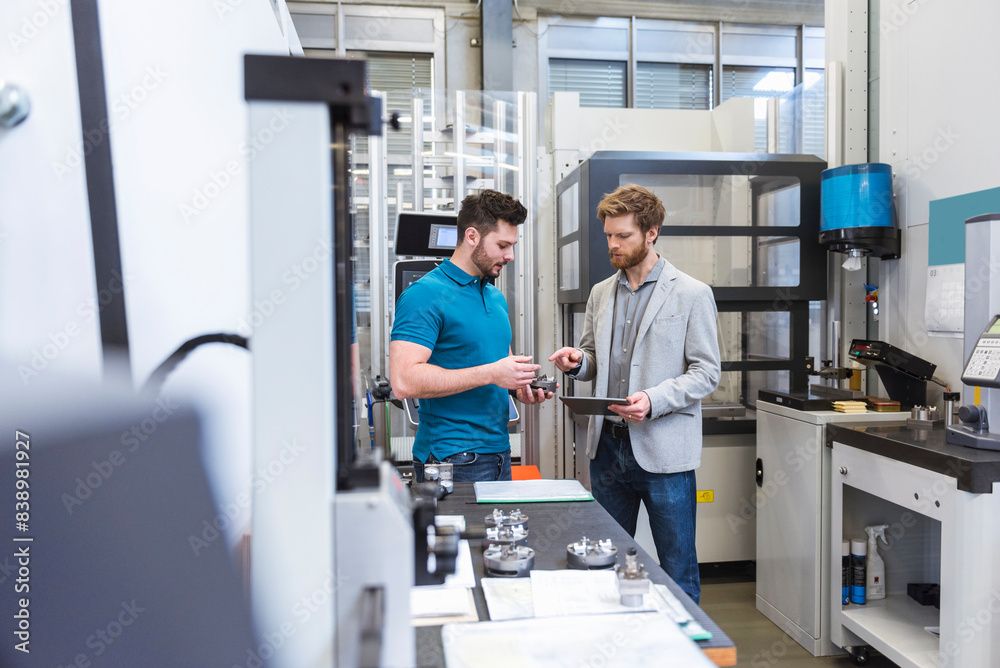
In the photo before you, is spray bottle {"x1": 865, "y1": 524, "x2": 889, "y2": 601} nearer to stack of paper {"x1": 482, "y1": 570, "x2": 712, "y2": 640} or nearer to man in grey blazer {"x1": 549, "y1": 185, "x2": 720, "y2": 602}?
man in grey blazer {"x1": 549, "y1": 185, "x2": 720, "y2": 602}

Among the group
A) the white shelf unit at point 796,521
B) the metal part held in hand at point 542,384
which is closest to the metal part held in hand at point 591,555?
the metal part held in hand at point 542,384

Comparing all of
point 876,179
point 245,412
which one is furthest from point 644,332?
point 245,412

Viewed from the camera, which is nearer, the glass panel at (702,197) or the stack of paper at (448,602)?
the stack of paper at (448,602)

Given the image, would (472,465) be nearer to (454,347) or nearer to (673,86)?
(454,347)

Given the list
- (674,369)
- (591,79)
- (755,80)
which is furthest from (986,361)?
(755,80)

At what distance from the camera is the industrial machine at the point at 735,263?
3.09m

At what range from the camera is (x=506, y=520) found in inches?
54.7

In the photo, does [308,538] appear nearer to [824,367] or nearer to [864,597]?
[864,597]

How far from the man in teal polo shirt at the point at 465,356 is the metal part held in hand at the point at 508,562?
683 mm

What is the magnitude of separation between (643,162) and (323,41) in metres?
3.60

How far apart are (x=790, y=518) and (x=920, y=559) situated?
18.9 inches

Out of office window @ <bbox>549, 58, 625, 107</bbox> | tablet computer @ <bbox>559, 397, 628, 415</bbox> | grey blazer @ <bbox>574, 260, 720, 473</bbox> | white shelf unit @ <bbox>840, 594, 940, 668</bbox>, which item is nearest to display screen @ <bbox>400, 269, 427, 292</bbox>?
grey blazer @ <bbox>574, 260, 720, 473</bbox>

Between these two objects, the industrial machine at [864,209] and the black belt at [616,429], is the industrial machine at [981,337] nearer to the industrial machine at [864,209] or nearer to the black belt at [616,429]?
the industrial machine at [864,209]

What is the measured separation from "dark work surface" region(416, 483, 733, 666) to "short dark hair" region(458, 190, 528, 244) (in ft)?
2.51
